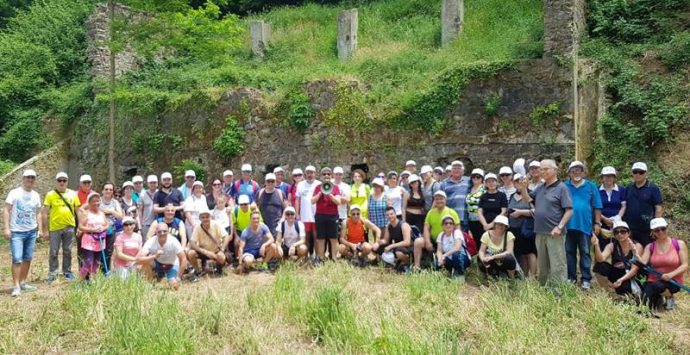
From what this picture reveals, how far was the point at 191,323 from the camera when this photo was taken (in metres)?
5.84

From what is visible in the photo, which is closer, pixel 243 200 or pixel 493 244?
pixel 493 244

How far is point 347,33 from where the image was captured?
19406mm

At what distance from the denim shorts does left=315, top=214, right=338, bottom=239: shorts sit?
3.75 metres

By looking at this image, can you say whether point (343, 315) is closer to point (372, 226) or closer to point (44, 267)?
point (372, 226)

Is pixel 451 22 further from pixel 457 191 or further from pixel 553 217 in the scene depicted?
pixel 553 217

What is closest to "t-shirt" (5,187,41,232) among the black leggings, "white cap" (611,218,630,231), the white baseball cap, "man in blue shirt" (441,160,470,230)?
the white baseball cap

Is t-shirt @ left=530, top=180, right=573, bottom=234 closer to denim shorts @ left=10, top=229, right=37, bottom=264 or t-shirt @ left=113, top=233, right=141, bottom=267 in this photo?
t-shirt @ left=113, top=233, right=141, bottom=267

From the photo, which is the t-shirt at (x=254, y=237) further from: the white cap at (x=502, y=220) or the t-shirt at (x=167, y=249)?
the white cap at (x=502, y=220)

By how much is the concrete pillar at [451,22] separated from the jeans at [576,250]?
11017mm

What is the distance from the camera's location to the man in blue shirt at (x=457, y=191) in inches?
328

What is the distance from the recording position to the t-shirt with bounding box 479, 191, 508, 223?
7.83 metres

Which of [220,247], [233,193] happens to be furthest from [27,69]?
[220,247]

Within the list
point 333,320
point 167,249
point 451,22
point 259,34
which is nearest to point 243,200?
point 167,249

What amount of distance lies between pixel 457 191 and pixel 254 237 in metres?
2.94
